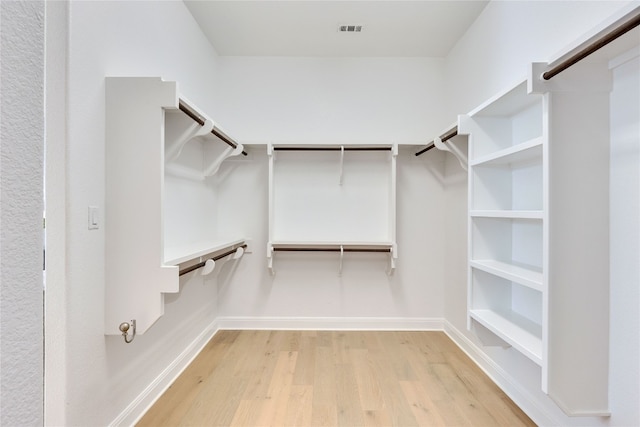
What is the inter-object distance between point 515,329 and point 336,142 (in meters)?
2.04

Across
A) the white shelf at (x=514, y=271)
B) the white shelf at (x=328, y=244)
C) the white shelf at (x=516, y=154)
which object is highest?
the white shelf at (x=516, y=154)

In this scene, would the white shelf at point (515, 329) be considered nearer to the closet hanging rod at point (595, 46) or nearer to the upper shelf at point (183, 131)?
the closet hanging rod at point (595, 46)

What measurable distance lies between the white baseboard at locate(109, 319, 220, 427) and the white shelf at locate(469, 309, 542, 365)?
195cm

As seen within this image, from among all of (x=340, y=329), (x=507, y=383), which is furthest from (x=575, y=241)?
(x=340, y=329)

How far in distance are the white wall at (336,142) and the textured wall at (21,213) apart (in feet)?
8.57

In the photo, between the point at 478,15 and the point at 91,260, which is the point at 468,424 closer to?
the point at 91,260

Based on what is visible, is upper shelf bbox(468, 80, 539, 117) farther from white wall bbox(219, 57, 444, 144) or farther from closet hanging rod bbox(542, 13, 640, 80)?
white wall bbox(219, 57, 444, 144)

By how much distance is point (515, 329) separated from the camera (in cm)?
165

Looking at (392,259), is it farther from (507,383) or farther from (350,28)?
(350,28)

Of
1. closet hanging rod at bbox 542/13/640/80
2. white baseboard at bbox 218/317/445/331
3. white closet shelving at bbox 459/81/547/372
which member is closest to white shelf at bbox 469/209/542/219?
white closet shelving at bbox 459/81/547/372

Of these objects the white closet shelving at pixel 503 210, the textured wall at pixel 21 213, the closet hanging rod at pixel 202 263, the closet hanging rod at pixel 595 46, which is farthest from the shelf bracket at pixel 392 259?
the textured wall at pixel 21 213

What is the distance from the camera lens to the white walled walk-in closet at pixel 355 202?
130 cm

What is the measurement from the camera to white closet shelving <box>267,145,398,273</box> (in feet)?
9.88

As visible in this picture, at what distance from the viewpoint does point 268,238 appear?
298 centimetres
